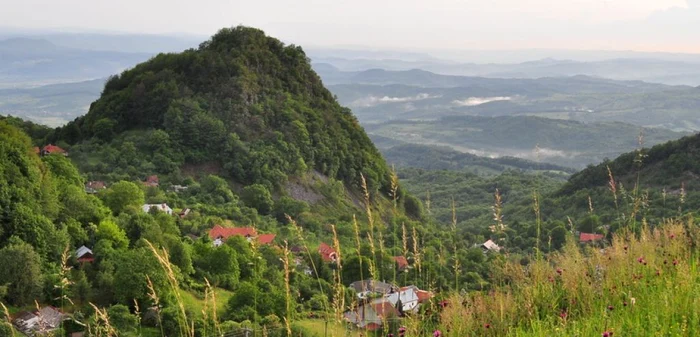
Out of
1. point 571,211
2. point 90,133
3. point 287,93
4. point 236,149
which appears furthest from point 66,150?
point 571,211

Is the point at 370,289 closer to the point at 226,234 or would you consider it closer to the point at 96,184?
the point at 226,234

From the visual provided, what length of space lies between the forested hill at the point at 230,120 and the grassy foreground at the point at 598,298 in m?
34.1

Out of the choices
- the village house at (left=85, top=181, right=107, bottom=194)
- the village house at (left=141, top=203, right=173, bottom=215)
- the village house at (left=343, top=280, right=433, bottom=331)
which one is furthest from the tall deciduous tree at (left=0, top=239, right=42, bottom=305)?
the village house at (left=85, top=181, right=107, bottom=194)

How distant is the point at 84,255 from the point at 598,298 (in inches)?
665

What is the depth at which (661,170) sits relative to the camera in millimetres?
54375

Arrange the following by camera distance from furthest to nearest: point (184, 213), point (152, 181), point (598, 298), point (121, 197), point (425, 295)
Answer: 1. point (152, 181)
2. point (184, 213)
3. point (121, 197)
4. point (425, 295)
5. point (598, 298)

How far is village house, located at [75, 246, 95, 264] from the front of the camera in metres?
18.5

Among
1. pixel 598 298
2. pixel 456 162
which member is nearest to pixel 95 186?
pixel 598 298

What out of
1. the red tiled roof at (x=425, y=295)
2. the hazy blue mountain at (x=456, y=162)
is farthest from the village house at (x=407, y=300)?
the hazy blue mountain at (x=456, y=162)

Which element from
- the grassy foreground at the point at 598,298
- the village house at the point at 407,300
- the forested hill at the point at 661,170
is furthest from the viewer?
the forested hill at the point at 661,170

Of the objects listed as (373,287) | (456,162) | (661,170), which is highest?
(373,287)

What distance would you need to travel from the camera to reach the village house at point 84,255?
18453mm

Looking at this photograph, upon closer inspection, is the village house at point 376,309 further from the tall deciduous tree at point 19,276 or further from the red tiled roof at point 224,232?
Answer: the red tiled roof at point 224,232

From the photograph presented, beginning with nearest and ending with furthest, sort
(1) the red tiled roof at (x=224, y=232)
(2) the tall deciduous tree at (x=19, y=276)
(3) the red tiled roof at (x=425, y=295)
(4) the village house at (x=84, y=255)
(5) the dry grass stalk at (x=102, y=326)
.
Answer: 1. (5) the dry grass stalk at (x=102, y=326)
2. (3) the red tiled roof at (x=425, y=295)
3. (2) the tall deciduous tree at (x=19, y=276)
4. (4) the village house at (x=84, y=255)
5. (1) the red tiled roof at (x=224, y=232)
